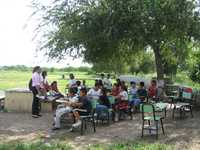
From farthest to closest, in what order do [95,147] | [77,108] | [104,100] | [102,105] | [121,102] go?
[121,102], [104,100], [102,105], [77,108], [95,147]

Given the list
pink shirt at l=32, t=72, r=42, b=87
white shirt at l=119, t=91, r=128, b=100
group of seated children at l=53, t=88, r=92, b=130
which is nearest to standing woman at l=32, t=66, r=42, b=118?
pink shirt at l=32, t=72, r=42, b=87

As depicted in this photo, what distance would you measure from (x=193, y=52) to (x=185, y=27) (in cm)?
437

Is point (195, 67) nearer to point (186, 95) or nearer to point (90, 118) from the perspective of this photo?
point (186, 95)

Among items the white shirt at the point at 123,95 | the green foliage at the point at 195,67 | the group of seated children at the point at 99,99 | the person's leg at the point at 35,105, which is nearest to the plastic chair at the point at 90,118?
the group of seated children at the point at 99,99

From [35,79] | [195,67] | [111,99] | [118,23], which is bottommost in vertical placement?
[111,99]

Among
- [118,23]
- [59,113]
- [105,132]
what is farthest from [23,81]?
[105,132]

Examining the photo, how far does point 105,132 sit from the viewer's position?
12703 mm

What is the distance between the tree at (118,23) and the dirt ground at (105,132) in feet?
15.8

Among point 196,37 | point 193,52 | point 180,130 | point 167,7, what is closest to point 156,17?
point 167,7

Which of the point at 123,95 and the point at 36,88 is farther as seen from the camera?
the point at 36,88

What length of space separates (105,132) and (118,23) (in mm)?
7226

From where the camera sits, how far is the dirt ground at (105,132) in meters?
11.3

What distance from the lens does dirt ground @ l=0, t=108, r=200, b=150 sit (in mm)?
11289

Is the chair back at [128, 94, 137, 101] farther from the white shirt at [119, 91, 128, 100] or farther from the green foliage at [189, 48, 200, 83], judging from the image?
the green foliage at [189, 48, 200, 83]
